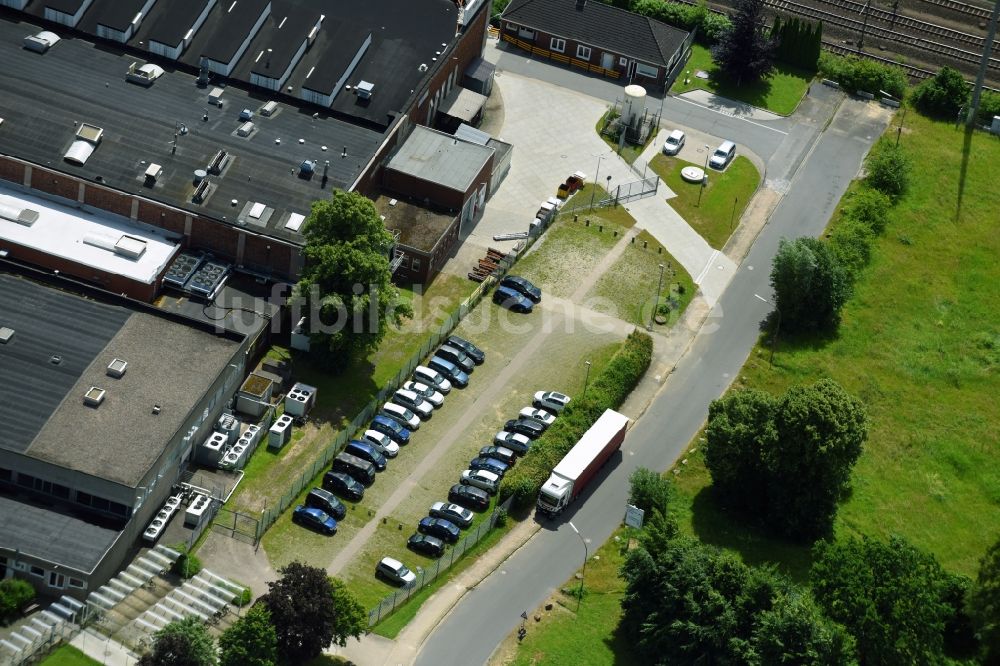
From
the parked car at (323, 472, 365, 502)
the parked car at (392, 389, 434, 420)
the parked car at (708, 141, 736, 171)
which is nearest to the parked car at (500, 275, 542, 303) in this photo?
the parked car at (392, 389, 434, 420)

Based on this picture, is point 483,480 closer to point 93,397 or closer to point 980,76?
point 93,397

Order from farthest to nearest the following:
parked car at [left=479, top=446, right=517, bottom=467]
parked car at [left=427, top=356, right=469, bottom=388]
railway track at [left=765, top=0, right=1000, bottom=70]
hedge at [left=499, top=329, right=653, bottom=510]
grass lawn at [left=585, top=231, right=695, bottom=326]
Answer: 1. railway track at [left=765, top=0, right=1000, bottom=70]
2. grass lawn at [left=585, top=231, right=695, bottom=326]
3. parked car at [left=427, top=356, right=469, bottom=388]
4. parked car at [left=479, top=446, right=517, bottom=467]
5. hedge at [left=499, top=329, right=653, bottom=510]

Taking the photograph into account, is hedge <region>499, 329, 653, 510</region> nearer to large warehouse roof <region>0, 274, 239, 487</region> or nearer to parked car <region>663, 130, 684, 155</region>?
large warehouse roof <region>0, 274, 239, 487</region>

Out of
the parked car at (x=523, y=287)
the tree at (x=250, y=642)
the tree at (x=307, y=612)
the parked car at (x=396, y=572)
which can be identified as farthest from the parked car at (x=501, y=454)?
→ the tree at (x=250, y=642)

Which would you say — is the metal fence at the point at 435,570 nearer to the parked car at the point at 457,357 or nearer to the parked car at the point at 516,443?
the parked car at the point at 516,443

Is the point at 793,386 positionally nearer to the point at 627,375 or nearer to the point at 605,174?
the point at 627,375

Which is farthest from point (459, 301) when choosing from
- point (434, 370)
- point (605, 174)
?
point (605, 174)

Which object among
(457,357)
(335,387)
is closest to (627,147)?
(457,357)
